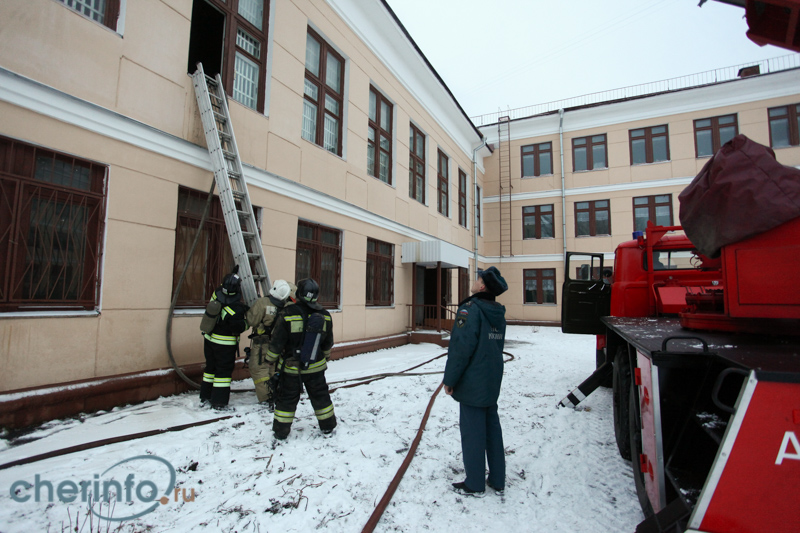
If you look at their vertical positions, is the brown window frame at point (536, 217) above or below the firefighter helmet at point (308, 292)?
above

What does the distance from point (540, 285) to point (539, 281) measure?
21 cm

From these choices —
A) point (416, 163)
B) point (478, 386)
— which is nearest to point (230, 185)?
point (478, 386)

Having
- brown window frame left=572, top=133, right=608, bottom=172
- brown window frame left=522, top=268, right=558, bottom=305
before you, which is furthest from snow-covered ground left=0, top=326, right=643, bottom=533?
brown window frame left=572, top=133, right=608, bottom=172

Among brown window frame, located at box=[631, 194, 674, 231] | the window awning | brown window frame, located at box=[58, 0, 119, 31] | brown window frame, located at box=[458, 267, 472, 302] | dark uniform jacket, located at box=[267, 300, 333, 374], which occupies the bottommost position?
dark uniform jacket, located at box=[267, 300, 333, 374]

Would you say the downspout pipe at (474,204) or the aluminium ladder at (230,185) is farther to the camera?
the downspout pipe at (474,204)

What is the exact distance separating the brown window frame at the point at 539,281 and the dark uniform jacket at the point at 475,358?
1682 cm

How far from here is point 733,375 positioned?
6.63 feet

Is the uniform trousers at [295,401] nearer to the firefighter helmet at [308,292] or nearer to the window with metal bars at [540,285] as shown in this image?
the firefighter helmet at [308,292]

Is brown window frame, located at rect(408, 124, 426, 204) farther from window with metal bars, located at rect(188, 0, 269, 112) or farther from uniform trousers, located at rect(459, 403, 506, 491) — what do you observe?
uniform trousers, located at rect(459, 403, 506, 491)

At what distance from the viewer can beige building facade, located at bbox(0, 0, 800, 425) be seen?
415cm

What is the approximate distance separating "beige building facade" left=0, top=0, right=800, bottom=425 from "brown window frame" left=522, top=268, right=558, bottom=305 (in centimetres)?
675

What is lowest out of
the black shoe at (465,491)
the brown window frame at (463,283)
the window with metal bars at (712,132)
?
the black shoe at (465,491)

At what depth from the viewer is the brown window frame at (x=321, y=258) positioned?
8000mm

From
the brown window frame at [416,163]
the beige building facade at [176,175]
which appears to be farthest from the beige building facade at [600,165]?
the brown window frame at [416,163]
